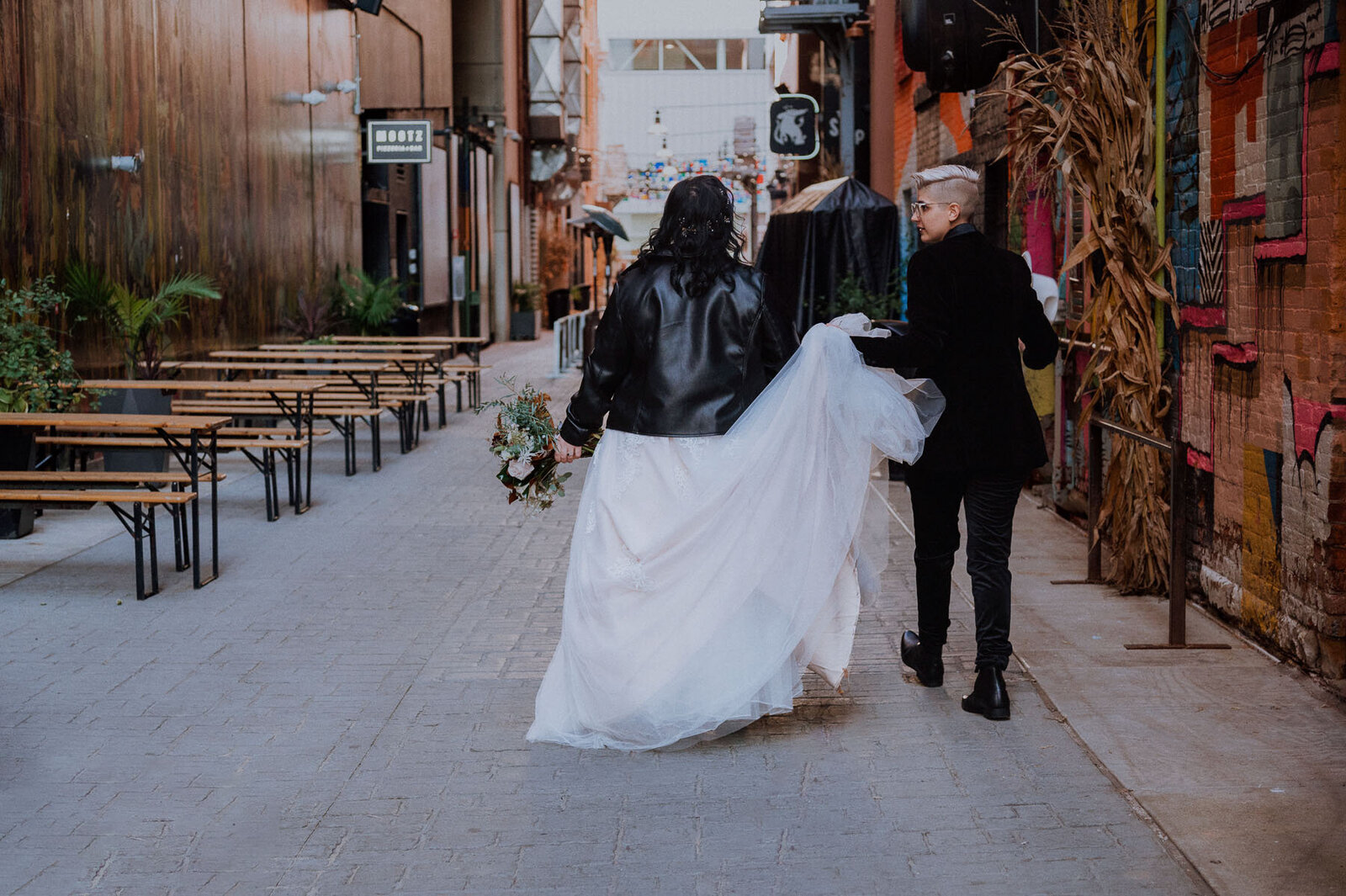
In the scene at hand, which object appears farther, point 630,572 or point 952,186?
point 952,186

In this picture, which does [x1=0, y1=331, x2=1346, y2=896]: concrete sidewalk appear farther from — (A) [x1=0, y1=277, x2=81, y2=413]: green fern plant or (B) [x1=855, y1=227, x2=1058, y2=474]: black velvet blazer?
(A) [x1=0, y1=277, x2=81, y2=413]: green fern plant

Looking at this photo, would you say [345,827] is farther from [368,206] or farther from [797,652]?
[368,206]

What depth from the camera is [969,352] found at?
5.34 meters

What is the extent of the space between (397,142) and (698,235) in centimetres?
1924

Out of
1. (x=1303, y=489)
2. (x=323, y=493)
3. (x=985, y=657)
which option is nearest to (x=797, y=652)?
(x=985, y=657)

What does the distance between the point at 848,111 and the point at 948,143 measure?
11.6 meters

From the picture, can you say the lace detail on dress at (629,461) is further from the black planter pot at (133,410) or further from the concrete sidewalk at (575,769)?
the black planter pot at (133,410)

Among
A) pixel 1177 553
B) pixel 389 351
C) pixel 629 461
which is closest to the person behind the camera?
pixel 629 461

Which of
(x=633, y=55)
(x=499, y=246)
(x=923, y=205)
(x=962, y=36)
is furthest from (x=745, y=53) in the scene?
(x=923, y=205)

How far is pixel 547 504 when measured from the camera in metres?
5.84

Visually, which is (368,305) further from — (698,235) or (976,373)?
(976,373)

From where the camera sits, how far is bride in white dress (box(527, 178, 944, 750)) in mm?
5094

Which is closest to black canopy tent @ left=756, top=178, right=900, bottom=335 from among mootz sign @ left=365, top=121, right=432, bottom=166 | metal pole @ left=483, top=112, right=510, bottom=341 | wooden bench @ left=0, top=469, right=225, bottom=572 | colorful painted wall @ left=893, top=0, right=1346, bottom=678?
colorful painted wall @ left=893, top=0, right=1346, bottom=678

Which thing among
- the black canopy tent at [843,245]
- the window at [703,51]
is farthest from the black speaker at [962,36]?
the window at [703,51]
